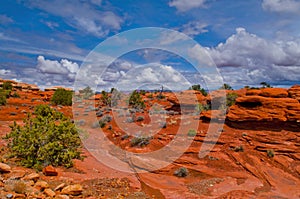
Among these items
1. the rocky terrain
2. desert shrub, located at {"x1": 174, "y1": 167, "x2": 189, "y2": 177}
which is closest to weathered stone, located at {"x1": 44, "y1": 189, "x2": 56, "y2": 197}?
the rocky terrain

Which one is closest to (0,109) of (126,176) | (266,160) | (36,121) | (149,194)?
(36,121)

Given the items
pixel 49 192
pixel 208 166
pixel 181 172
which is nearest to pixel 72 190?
pixel 49 192

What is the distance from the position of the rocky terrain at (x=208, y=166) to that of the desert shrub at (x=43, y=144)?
1.59 feet

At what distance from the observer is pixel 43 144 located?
30.8 ft

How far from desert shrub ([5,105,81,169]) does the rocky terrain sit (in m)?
0.49

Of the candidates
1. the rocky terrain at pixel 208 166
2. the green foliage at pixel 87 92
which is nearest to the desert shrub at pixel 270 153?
the rocky terrain at pixel 208 166

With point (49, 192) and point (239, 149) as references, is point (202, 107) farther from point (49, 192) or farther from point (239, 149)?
point (49, 192)

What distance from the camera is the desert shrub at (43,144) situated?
893 cm

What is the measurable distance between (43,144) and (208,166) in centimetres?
804

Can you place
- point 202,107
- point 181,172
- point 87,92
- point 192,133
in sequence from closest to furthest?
point 181,172, point 192,133, point 202,107, point 87,92

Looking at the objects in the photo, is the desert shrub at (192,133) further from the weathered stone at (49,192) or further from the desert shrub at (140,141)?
the weathered stone at (49,192)

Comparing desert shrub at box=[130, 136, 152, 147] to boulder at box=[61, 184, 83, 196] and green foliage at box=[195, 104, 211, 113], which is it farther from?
green foliage at box=[195, 104, 211, 113]

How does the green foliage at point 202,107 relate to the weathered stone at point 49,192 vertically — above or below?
above

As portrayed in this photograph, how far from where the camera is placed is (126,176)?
961 centimetres
